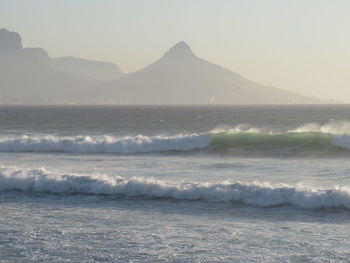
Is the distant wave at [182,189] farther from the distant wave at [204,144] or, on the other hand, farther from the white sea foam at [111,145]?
the distant wave at [204,144]

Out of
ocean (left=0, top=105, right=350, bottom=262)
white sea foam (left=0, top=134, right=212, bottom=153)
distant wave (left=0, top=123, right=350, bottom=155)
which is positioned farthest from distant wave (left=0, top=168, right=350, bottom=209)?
distant wave (left=0, top=123, right=350, bottom=155)

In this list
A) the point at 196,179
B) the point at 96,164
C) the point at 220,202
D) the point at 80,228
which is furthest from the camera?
the point at 96,164

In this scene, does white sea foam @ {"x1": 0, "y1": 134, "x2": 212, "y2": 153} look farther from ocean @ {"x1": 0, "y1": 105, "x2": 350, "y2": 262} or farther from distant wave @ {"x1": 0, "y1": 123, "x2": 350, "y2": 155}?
ocean @ {"x1": 0, "y1": 105, "x2": 350, "y2": 262}

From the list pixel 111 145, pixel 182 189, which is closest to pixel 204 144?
pixel 111 145

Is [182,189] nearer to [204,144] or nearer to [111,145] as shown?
[204,144]

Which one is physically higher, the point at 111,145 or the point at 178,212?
the point at 111,145

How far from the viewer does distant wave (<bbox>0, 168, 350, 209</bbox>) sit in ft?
58.2

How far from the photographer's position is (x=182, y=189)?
1970 cm

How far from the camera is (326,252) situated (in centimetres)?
1268

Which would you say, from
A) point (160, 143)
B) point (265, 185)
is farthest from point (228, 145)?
point (265, 185)

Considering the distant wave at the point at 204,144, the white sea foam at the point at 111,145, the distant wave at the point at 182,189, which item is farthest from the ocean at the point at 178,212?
the white sea foam at the point at 111,145

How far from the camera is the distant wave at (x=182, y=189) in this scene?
17725 mm

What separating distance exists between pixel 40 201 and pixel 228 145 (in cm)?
2291

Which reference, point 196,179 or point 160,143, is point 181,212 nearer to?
point 196,179
